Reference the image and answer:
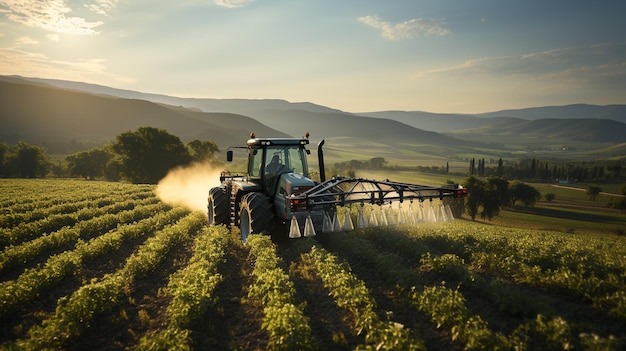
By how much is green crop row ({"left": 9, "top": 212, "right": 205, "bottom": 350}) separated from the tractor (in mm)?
2750

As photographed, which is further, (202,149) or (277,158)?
(202,149)

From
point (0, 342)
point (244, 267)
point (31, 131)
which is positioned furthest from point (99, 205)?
point (31, 131)

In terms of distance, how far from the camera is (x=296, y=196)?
8750mm

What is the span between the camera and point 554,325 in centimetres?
520

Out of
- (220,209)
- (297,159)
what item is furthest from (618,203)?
(220,209)

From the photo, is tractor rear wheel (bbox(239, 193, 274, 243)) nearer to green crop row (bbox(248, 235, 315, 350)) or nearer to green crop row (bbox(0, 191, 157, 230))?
green crop row (bbox(248, 235, 315, 350))

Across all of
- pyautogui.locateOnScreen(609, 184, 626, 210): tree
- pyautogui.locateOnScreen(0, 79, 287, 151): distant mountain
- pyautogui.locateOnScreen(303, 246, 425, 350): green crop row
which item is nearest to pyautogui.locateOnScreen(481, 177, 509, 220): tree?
pyautogui.locateOnScreen(609, 184, 626, 210): tree

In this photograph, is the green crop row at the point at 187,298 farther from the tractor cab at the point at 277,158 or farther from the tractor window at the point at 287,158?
the tractor window at the point at 287,158

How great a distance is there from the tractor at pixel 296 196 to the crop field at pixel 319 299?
750 mm

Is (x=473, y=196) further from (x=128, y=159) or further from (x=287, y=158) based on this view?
(x=128, y=159)

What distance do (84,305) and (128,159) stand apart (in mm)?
46479

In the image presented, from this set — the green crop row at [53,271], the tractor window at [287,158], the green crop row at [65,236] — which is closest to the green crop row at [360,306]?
the tractor window at [287,158]

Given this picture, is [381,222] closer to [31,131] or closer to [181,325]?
[181,325]

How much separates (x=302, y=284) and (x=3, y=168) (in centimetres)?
7996
